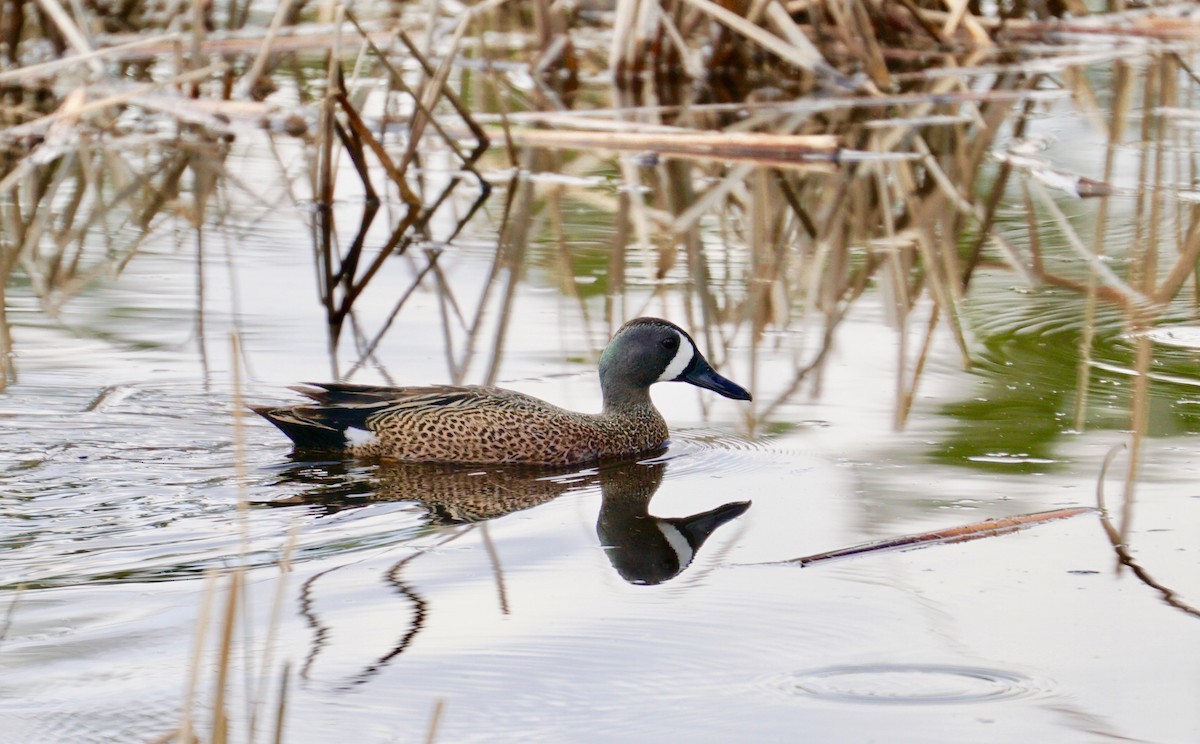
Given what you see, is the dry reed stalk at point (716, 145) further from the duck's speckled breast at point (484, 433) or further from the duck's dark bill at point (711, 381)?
the duck's speckled breast at point (484, 433)

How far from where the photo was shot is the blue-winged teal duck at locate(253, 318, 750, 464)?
5855 mm

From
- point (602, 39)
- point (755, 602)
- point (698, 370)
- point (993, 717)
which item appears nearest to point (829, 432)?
point (698, 370)

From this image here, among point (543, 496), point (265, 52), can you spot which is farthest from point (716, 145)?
point (543, 496)

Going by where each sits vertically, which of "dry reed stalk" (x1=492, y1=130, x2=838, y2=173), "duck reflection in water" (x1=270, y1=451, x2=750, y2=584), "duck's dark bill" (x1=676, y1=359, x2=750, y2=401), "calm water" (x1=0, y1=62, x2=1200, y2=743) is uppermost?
"dry reed stalk" (x1=492, y1=130, x2=838, y2=173)

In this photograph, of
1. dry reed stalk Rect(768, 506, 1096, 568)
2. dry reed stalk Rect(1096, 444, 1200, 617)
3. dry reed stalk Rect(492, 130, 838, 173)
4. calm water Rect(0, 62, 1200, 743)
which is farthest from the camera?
dry reed stalk Rect(492, 130, 838, 173)

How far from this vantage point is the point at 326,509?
204 inches

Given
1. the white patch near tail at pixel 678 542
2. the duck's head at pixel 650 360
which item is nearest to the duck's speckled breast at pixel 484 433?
the duck's head at pixel 650 360

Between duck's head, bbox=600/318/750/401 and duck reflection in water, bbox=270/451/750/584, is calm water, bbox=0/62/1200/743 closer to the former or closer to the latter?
duck reflection in water, bbox=270/451/750/584

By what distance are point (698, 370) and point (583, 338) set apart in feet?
3.04

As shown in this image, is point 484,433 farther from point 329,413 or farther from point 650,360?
point 650,360

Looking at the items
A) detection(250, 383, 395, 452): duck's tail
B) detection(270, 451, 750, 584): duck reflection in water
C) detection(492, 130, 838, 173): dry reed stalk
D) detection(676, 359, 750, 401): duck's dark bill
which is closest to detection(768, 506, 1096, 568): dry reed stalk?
detection(270, 451, 750, 584): duck reflection in water

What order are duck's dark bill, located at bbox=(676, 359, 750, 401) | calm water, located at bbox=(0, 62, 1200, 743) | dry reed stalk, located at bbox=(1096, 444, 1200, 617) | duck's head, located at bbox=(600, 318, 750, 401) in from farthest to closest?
duck's head, located at bbox=(600, 318, 750, 401) < duck's dark bill, located at bbox=(676, 359, 750, 401) < dry reed stalk, located at bbox=(1096, 444, 1200, 617) < calm water, located at bbox=(0, 62, 1200, 743)

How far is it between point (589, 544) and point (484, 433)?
1182 millimetres

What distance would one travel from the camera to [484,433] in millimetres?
5918
